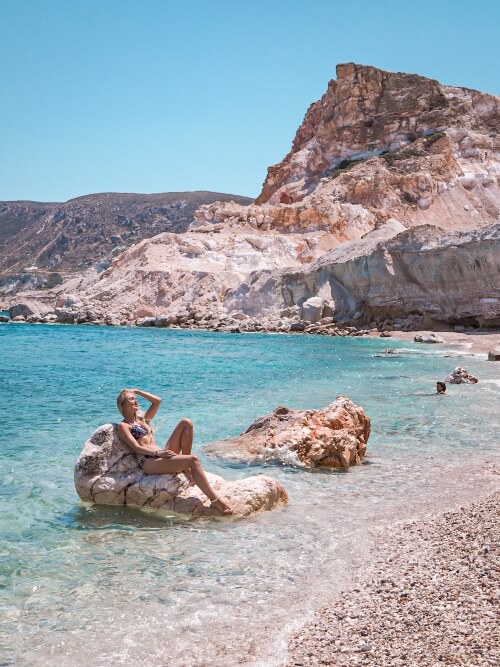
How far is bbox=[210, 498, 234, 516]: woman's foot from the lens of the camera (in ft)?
22.8

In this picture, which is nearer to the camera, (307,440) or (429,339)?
(307,440)

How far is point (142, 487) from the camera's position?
7285 mm

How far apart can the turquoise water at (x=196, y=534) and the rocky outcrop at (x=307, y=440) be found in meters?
0.35

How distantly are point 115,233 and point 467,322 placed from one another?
14756 centimetres

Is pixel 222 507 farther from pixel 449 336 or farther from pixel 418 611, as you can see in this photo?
pixel 449 336

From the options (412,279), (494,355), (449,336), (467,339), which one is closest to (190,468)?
(494,355)

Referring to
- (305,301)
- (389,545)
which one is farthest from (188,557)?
(305,301)

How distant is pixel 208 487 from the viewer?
23.2 feet

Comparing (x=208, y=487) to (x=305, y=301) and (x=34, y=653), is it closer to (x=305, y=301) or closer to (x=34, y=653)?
(x=34, y=653)

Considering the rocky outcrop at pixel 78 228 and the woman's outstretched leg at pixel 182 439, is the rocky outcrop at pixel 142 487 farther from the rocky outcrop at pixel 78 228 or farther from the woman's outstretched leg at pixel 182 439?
the rocky outcrop at pixel 78 228

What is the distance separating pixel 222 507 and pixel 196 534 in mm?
572

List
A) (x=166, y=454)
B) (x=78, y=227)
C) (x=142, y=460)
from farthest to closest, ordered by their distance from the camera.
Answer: (x=78, y=227) < (x=142, y=460) < (x=166, y=454)

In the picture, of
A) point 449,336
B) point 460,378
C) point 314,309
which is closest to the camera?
point 460,378

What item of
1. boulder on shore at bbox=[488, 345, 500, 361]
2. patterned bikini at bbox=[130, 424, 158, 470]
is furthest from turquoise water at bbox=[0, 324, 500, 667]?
boulder on shore at bbox=[488, 345, 500, 361]
